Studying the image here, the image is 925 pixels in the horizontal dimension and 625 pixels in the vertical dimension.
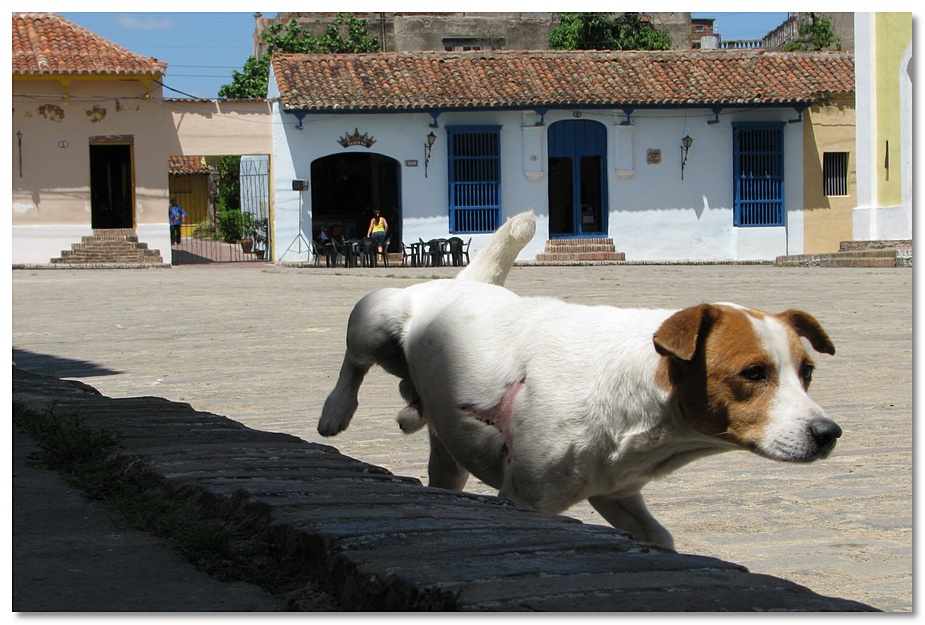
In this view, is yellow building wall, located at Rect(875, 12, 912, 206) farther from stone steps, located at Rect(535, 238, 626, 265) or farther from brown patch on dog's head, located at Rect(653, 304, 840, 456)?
brown patch on dog's head, located at Rect(653, 304, 840, 456)

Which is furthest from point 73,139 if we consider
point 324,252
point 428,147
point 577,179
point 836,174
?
point 836,174

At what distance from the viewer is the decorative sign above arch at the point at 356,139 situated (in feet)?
102

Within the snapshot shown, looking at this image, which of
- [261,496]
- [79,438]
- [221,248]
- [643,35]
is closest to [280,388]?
[79,438]

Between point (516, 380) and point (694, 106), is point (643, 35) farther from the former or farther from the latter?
point (516, 380)

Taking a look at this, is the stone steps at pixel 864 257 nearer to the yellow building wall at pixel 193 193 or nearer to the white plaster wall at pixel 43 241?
the white plaster wall at pixel 43 241

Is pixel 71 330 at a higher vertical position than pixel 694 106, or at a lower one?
lower

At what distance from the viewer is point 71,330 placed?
12.0m

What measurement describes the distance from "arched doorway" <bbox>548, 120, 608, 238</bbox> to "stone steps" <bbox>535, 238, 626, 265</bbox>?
43 centimetres

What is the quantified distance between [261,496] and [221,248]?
1523 inches

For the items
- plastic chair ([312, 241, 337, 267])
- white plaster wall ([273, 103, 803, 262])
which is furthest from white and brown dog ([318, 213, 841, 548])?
white plaster wall ([273, 103, 803, 262])

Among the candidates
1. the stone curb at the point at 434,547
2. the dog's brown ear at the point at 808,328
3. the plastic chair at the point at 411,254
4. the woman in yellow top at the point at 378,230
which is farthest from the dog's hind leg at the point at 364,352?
the plastic chair at the point at 411,254

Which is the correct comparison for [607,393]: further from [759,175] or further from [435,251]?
[759,175]

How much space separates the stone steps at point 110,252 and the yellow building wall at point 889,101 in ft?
58.6

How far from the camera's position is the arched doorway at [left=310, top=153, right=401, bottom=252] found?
33562 mm
